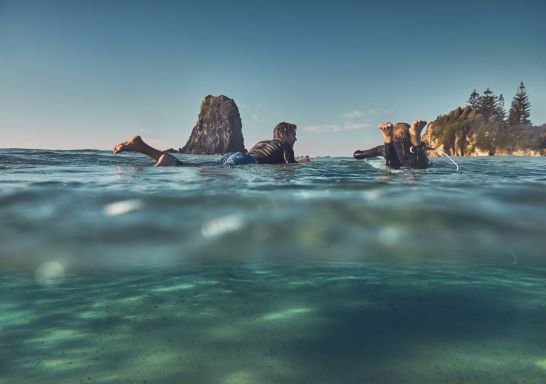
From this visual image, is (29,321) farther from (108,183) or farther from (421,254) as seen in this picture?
(108,183)

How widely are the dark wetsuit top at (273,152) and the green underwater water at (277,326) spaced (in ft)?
28.8

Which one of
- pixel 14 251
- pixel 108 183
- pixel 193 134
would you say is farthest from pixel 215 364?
pixel 193 134

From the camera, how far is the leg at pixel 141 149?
10.4 meters

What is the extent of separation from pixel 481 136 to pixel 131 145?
124905mm

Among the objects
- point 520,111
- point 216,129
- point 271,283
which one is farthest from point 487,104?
point 271,283

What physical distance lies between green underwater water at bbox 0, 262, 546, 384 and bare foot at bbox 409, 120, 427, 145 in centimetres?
799

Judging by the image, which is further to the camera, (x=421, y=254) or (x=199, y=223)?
(x=199, y=223)

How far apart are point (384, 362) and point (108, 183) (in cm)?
766

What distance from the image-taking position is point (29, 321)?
9.66ft

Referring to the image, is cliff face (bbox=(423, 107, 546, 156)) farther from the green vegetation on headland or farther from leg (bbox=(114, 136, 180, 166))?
leg (bbox=(114, 136, 180, 166))

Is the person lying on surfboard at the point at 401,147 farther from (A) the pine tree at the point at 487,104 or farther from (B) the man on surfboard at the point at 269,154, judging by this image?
(A) the pine tree at the point at 487,104

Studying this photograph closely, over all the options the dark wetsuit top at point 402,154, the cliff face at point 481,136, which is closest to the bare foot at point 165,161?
the dark wetsuit top at point 402,154

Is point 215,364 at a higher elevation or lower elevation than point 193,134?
lower

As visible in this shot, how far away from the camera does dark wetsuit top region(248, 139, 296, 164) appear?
1263 centimetres
